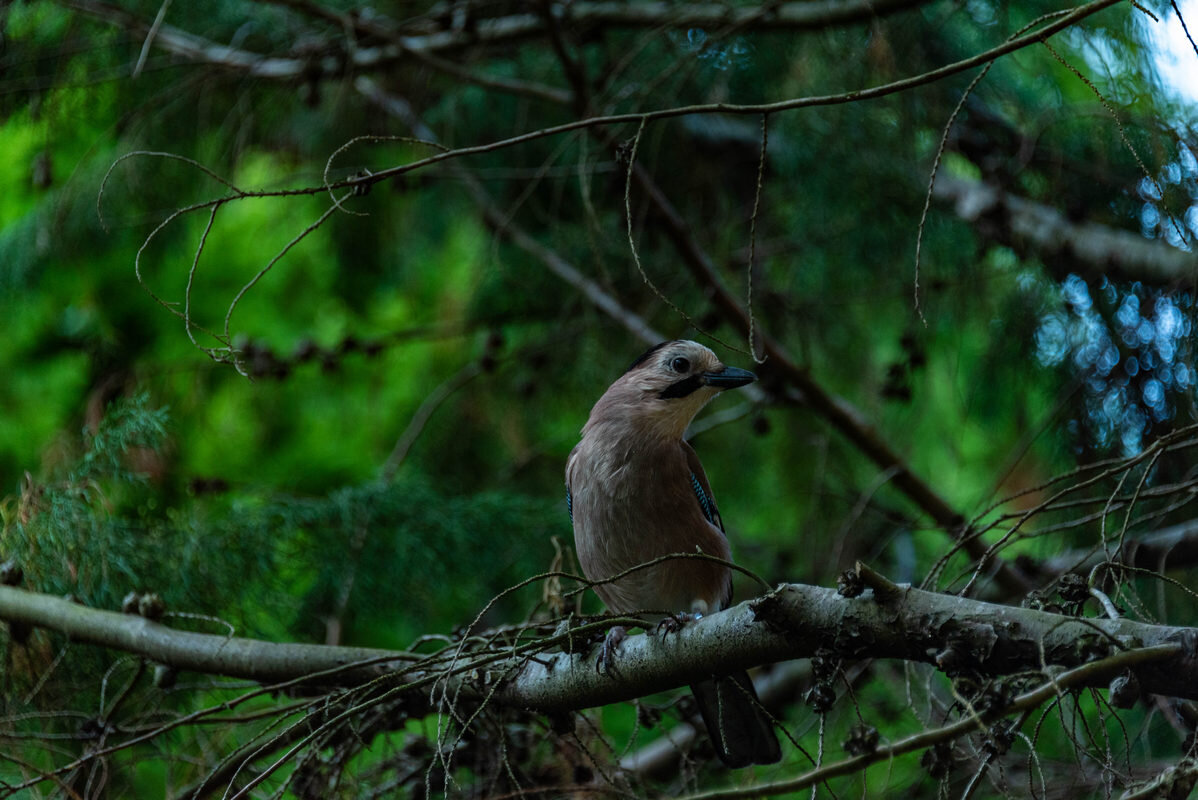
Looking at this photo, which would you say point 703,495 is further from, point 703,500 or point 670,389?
point 670,389

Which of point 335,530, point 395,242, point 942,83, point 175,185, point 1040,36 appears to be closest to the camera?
point 1040,36

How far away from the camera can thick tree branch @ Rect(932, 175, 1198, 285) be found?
435cm

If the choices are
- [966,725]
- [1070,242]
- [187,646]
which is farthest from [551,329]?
[966,725]

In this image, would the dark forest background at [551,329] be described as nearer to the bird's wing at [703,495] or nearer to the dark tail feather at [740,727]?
the dark tail feather at [740,727]

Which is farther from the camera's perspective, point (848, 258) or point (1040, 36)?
point (848, 258)

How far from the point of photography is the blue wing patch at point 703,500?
3.91 m

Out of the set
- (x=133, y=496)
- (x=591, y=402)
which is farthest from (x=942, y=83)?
(x=133, y=496)

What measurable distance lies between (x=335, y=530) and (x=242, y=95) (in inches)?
71.2

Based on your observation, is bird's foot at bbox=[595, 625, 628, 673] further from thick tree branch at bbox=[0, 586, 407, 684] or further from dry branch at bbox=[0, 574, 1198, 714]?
thick tree branch at bbox=[0, 586, 407, 684]

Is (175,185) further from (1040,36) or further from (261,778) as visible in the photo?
(1040,36)

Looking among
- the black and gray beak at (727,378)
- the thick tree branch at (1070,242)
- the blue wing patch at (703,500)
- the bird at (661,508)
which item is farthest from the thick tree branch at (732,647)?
the thick tree branch at (1070,242)

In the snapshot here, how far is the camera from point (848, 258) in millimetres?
5395

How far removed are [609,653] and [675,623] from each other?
21cm

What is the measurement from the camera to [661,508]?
3.68 metres
